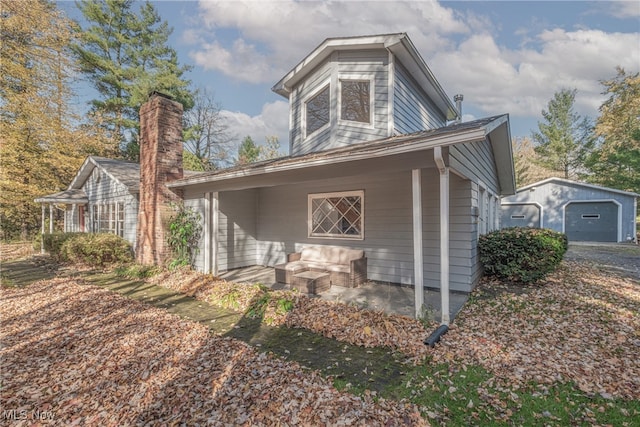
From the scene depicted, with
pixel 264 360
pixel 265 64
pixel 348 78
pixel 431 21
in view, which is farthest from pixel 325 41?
pixel 265 64

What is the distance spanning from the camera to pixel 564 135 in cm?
2325

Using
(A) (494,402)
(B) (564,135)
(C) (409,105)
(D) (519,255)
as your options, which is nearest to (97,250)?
(C) (409,105)

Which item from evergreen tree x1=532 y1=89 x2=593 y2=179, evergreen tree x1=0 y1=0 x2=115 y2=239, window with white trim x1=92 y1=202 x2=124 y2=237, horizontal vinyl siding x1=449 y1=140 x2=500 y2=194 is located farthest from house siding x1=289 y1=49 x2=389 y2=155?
evergreen tree x1=532 y1=89 x2=593 y2=179

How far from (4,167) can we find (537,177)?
3654 cm

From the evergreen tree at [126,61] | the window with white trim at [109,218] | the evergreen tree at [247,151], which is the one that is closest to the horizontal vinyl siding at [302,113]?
the window with white trim at [109,218]

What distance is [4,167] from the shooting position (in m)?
12.9

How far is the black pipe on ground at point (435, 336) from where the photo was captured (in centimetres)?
347

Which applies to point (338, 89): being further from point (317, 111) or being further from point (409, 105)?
point (409, 105)

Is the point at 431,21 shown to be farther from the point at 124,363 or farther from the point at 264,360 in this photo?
the point at 124,363

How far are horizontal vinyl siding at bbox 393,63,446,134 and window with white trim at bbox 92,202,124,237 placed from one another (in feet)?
33.4

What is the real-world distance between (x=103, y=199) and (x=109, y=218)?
0.96 meters

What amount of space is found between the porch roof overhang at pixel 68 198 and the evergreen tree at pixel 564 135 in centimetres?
3161

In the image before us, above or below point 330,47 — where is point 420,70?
below
